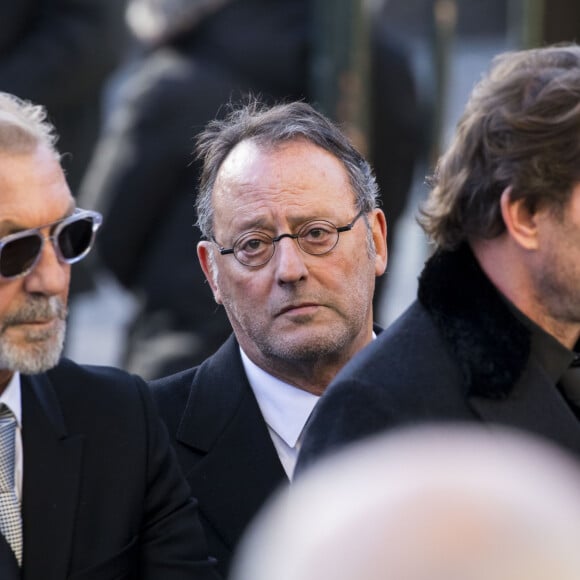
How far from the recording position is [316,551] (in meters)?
1.03

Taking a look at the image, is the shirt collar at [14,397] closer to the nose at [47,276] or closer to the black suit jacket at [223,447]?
the nose at [47,276]

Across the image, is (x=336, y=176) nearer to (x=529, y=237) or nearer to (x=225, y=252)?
(x=225, y=252)

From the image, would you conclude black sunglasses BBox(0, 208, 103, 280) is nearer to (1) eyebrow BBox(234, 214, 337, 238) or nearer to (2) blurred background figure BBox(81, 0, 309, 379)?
(1) eyebrow BBox(234, 214, 337, 238)

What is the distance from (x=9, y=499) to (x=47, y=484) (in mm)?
72

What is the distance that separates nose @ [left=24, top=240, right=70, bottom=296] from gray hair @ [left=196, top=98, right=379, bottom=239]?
60 cm

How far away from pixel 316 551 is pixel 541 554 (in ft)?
0.50

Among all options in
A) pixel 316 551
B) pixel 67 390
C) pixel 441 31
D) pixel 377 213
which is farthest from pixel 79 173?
pixel 316 551

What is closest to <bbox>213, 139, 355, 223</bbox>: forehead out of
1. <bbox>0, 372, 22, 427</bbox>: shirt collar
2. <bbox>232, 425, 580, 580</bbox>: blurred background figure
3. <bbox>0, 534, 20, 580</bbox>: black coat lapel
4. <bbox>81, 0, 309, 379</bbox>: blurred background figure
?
<bbox>0, 372, 22, 427</bbox>: shirt collar

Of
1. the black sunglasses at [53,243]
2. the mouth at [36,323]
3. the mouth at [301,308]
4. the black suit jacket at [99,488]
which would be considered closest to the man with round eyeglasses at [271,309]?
the mouth at [301,308]

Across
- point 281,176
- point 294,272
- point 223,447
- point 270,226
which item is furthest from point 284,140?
point 223,447

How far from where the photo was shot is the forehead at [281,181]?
306 cm

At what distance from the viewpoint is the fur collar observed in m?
2.43

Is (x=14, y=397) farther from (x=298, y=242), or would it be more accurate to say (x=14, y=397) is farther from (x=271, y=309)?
(x=298, y=242)

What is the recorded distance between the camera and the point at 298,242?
303cm
